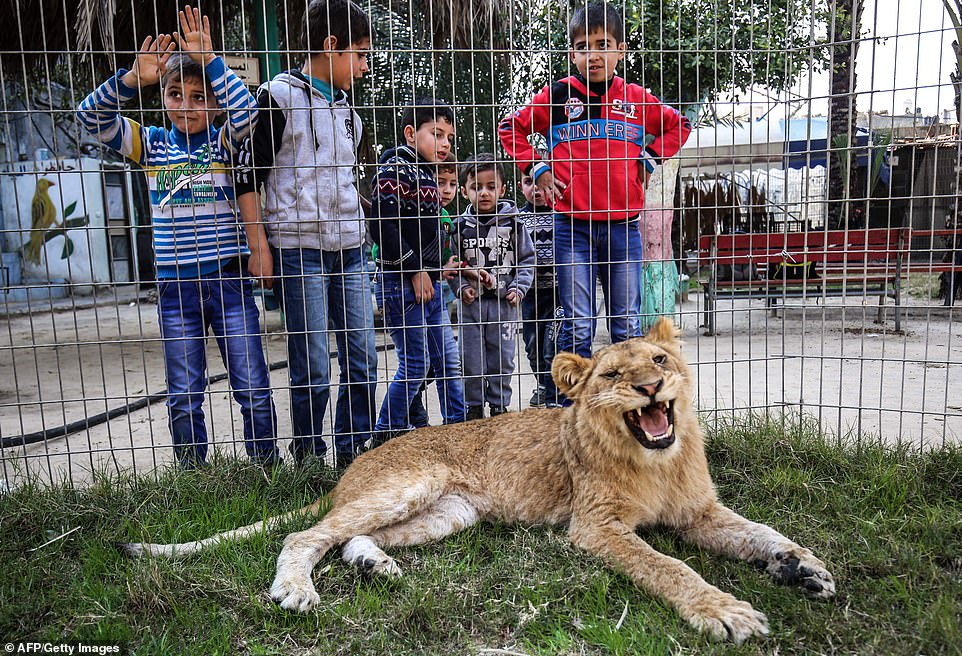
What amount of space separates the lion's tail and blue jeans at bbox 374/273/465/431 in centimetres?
104

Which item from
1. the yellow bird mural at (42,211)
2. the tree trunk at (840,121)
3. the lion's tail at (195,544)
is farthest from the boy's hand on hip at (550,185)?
the yellow bird mural at (42,211)

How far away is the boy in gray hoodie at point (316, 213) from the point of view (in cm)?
378

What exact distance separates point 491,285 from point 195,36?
235 centimetres

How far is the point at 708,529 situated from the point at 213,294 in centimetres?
269

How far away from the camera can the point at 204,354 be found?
12.8ft

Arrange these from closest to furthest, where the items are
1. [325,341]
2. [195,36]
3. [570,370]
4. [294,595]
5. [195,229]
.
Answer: [294,595], [570,370], [195,36], [195,229], [325,341]

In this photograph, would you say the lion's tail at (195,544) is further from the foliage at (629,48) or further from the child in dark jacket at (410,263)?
the foliage at (629,48)

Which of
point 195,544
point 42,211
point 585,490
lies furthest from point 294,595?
point 42,211

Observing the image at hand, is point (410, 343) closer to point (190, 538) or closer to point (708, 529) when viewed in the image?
point (190, 538)

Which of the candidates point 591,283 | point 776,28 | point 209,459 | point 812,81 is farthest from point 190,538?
point 776,28

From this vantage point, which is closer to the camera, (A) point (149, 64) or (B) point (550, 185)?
(A) point (149, 64)

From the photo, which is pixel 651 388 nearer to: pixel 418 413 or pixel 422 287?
pixel 422 287

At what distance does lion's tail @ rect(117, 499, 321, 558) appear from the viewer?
3.03 meters

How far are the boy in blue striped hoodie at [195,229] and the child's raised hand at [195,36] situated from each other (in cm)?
2
